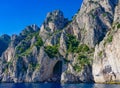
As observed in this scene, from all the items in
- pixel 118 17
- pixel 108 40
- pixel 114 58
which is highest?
pixel 118 17

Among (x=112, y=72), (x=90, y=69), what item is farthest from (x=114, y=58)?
(x=90, y=69)

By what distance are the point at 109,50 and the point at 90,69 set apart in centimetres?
2839

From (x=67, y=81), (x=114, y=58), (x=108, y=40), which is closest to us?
(x=114, y=58)

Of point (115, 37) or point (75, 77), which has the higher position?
point (115, 37)

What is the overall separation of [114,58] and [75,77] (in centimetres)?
3894

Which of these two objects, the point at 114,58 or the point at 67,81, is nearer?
the point at 114,58

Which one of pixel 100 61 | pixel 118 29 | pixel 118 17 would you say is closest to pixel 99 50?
pixel 100 61

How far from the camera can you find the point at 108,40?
566 feet

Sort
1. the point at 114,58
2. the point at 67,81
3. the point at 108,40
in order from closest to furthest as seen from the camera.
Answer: the point at 114,58 < the point at 108,40 < the point at 67,81

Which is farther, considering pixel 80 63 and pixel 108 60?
pixel 80 63

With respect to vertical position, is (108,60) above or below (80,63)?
below

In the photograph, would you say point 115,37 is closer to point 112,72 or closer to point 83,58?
point 112,72

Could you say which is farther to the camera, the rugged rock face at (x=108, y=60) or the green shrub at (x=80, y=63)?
the green shrub at (x=80, y=63)

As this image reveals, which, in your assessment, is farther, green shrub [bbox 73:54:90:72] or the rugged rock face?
green shrub [bbox 73:54:90:72]
